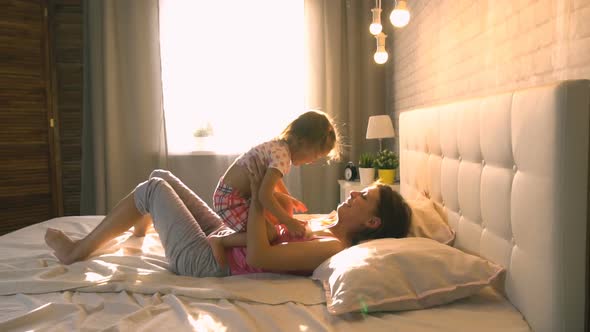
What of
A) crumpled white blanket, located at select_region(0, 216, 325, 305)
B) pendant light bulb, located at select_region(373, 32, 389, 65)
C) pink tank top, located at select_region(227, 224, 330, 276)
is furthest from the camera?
pendant light bulb, located at select_region(373, 32, 389, 65)

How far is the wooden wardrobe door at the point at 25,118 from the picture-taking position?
3.72 metres

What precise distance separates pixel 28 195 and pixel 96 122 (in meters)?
0.85

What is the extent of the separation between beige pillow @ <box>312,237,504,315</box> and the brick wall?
63cm

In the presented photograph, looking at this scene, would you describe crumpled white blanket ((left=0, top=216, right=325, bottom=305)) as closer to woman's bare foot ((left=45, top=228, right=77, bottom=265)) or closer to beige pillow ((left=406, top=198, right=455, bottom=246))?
woman's bare foot ((left=45, top=228, right=77, bottom=265))

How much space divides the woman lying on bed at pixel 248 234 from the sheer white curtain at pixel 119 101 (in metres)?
2.36

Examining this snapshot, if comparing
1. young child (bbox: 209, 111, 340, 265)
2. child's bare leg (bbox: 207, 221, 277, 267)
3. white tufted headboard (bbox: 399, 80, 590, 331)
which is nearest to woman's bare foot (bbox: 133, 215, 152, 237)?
young child (bbox: 209, 111, 340, 265)

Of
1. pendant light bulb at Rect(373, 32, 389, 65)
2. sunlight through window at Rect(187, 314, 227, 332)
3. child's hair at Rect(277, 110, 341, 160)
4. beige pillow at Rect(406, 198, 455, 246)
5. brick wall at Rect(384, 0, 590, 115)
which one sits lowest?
sunlight through window at Rect(187, 314, 227, 332)

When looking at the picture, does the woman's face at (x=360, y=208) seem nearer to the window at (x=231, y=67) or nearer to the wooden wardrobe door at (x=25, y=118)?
the window at (x=231, y=67)

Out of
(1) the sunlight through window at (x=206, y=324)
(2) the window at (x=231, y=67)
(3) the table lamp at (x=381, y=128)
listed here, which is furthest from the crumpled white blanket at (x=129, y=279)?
(2) the window at (x=231, y=67)

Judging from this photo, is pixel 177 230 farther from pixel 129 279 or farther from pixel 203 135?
pixel 203 135

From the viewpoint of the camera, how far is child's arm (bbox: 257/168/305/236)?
5.62 ft

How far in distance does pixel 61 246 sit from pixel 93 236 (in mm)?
128

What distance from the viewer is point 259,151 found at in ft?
6.17

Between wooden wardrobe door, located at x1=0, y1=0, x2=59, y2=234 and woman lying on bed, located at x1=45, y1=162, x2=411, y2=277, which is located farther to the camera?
wooden wardrobe door, located at x1=0, y1=0, x2=59, y2=234
